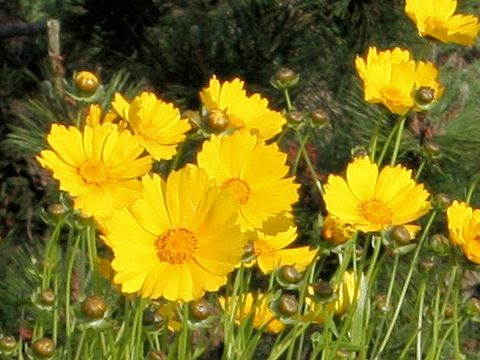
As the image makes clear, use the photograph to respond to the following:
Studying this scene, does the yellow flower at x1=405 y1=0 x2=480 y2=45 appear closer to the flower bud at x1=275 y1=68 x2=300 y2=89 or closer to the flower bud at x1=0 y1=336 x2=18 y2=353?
the flower bud at x1=275 y1=68 x2=300 y2=89

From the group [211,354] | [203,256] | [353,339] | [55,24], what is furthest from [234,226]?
[211,354]

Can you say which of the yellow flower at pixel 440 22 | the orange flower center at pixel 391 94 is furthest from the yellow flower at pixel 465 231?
the yellow flower at pixel 440 22

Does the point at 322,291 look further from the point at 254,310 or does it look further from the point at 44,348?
the point at 44,348

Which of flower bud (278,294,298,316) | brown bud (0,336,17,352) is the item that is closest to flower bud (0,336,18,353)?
brown bud (0,336,17,352)

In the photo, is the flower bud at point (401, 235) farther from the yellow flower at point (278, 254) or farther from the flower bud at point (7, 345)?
the flower bud at point (7, 345)

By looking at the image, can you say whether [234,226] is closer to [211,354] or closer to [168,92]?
[168,92]
